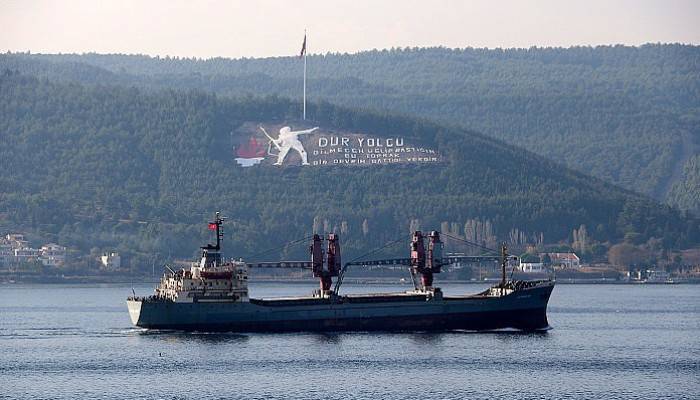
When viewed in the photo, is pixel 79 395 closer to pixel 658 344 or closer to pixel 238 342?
pixel 238 342

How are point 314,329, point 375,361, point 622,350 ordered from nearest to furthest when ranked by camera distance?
point 375,361 < point 622,350 < point 314,329

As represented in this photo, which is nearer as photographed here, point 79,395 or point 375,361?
point 79,395

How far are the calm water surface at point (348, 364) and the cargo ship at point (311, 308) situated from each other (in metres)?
1.70

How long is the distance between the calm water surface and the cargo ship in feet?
5.56

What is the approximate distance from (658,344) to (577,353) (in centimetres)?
1345

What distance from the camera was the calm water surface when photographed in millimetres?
119875

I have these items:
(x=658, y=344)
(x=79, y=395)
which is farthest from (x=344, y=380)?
(x=658, y=344)

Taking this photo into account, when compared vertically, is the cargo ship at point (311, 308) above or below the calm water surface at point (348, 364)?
above

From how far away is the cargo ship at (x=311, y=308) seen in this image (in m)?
154

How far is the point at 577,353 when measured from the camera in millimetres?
143500

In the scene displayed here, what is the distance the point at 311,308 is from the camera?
516 feet

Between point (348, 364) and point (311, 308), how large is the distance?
78.0ft

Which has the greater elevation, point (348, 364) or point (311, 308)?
point (311, 308)

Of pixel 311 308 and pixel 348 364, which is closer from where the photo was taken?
pixel 348 364
